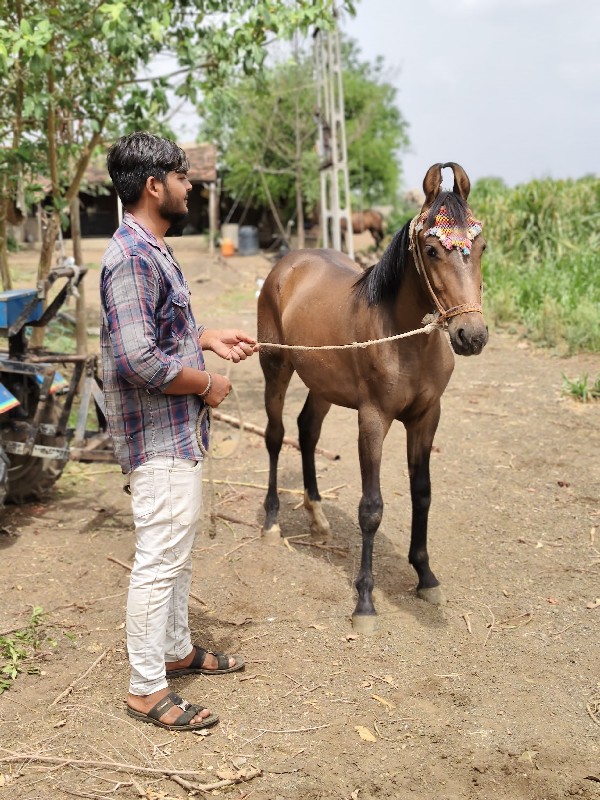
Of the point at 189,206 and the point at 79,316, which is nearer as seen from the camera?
the point at 79,316

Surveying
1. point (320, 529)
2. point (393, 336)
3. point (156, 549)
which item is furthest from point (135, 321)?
point (320, 529)

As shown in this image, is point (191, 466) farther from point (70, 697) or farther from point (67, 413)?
point (67, 413)

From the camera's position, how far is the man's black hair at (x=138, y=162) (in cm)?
277

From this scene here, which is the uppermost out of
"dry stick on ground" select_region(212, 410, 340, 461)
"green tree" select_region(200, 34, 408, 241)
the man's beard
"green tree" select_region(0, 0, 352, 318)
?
"green tree" select_region(200, 34, 408, 241)

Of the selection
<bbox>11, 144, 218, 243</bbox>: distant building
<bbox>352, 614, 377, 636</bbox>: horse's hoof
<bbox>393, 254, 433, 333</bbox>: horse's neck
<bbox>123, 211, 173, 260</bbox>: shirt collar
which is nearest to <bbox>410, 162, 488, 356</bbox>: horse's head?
<bbox>393, 254, 433, 333</bbox>: horse's neck

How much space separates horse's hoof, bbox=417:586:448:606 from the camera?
166 inches

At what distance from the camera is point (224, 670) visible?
3535 mm

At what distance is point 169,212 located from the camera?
2889mm

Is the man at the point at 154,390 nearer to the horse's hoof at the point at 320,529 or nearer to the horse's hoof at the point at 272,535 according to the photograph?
the horse's hoof at the point at 272,535

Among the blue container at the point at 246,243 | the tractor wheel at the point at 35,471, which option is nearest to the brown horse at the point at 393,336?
the tractor wheel at the point at 35,471

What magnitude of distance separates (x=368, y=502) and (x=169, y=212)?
1.89 metres

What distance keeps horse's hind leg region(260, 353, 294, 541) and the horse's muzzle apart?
6.40 feet

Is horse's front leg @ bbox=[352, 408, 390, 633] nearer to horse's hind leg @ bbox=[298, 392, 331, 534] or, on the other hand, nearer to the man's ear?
horse's hind leg @ bbox=[298, 392, 331, 534]

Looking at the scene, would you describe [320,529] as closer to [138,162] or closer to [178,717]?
[178,717]
